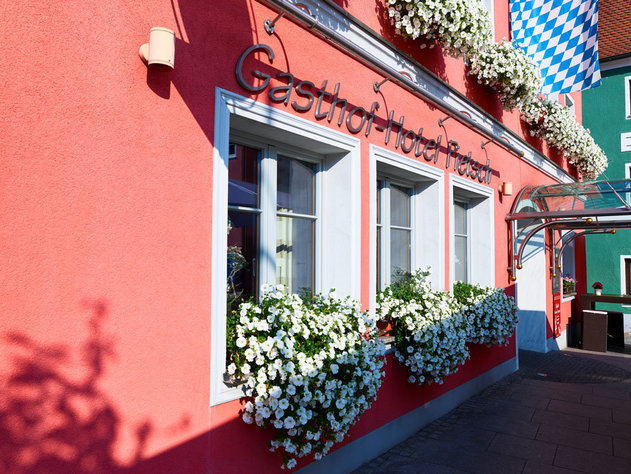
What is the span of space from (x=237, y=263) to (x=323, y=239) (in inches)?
38.3

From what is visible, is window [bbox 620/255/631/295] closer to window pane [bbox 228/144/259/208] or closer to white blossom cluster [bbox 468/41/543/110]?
white blossom cluster [bbox 468/41/543/110]

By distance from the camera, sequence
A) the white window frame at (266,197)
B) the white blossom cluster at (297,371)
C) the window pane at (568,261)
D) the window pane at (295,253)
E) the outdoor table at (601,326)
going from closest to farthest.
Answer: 1. the white blossom cluster at (297,371)
2. the white window frame at (266,197)
3. the window pane at (295,253)
4. the outdoor table at (601,326)
5. the window pane at (568,261)

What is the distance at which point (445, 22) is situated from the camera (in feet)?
15.8

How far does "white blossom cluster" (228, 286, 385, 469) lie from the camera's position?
284cm

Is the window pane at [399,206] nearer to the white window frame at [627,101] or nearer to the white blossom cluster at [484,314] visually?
the white blossom cluster at [484,314]

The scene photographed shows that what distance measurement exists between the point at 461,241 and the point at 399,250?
1.93 meters

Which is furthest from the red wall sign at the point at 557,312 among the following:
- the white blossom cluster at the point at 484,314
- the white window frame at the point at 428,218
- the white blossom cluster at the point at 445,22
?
the white blossom cluster at the point at 445,22

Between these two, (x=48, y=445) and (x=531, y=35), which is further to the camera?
(x=531, y=35)

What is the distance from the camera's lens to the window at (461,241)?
682 centimetres

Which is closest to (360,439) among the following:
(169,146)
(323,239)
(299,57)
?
(323,239)

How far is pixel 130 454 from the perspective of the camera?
243 centimetres

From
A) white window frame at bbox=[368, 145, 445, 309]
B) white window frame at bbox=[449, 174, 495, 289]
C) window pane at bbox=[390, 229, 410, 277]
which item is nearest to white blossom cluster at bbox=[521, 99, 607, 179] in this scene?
white window frame at bbox=[449, 174, 495, 289]

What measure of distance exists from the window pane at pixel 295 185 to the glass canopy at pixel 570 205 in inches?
182

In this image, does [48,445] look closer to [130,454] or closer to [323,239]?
[130,454]
